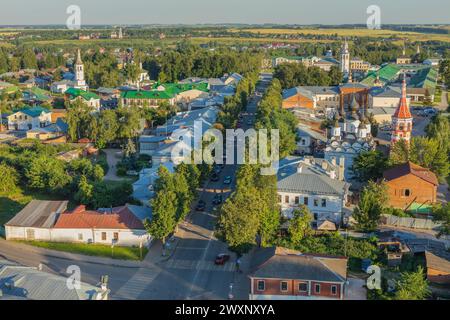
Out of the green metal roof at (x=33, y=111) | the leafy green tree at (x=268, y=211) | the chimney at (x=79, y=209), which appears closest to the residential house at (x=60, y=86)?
the green metal roof at (x=33, y=111)

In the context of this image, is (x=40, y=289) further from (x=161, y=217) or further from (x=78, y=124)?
(x=78, y=124)

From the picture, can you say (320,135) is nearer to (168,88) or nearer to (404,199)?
(404,199)

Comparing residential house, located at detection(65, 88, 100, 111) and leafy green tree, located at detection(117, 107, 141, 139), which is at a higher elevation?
residential house, located at detection(65, 88, 100, 111)

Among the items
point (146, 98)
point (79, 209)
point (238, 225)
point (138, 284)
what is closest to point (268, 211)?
point (238, 225)

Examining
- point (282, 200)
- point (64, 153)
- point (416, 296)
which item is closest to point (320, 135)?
point (282, 200)

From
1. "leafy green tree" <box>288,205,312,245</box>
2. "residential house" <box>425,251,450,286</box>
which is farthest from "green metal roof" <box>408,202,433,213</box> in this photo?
"residential house" <box>425,251,450,286</box>

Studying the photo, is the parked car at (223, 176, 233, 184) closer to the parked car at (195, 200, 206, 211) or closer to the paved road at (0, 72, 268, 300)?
the parked car at (195, 200, 206, 211)
